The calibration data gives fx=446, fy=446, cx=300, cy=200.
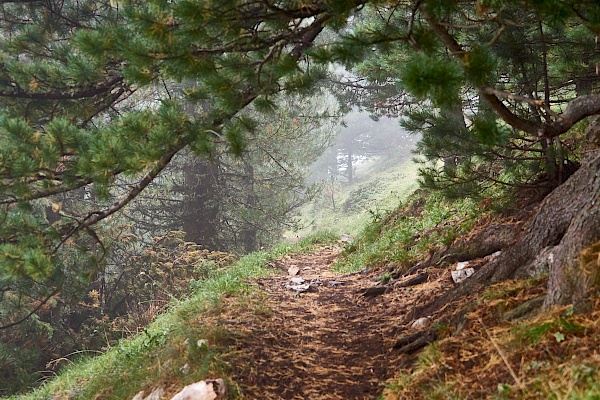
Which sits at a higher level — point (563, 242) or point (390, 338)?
point (563, 242)

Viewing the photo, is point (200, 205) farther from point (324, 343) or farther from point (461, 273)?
point (461, 273)

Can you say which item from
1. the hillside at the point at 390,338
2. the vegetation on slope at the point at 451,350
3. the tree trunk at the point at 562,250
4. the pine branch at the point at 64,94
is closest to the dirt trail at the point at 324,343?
the hillside at the point at 390,338

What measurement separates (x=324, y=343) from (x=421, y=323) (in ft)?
2.93

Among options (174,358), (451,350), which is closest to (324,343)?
(174,358)

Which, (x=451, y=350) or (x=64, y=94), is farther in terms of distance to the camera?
(x=64, y=94)

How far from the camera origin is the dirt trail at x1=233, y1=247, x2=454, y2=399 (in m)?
3.24

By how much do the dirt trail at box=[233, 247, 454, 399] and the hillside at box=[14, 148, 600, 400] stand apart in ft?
0.05

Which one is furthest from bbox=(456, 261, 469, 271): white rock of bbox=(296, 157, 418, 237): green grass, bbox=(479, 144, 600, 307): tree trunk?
bbox=(296, 157, 418, 237): green grass

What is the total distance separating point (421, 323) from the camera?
12.4 ft

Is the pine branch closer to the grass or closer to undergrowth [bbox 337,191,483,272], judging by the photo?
the grass

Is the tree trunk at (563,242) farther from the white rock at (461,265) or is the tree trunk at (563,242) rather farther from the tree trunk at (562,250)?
the white rock at (461,265)

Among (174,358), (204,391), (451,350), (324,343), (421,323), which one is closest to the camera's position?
(451,350)

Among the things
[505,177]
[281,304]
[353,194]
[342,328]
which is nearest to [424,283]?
[342,328]

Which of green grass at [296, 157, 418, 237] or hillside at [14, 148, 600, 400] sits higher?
hillside at [14, 148, 600, 400]
